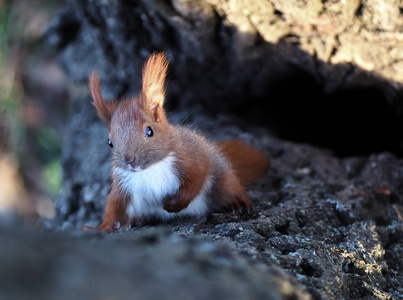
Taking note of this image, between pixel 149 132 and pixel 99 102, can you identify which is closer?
pixel 149 132

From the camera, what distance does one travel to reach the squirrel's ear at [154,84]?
2650 millimetres

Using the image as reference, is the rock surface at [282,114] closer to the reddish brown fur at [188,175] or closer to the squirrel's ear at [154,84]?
the reddish brown fur at [188,175]

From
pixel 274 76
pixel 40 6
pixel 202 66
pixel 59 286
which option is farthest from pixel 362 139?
pixel 40 6

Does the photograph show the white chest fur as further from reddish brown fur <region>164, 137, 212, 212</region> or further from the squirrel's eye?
the squirrel's eye

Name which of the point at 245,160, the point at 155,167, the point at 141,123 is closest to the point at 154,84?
the point at 141,123

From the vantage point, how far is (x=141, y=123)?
258 cm

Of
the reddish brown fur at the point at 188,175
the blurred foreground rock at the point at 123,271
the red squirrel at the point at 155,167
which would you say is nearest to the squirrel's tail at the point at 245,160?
the red squirrel at the point at 155,167

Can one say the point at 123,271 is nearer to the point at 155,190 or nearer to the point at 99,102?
the point at 155,190

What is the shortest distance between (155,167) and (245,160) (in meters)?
0.90

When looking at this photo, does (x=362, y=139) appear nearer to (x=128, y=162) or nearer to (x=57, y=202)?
(x=128, y=162)

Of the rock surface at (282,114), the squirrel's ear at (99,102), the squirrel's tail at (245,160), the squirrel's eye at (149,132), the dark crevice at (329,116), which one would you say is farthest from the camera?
the dark crevice at (329,116)

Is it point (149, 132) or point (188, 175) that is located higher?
point (149, 132)

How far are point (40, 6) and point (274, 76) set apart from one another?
3.04 metres

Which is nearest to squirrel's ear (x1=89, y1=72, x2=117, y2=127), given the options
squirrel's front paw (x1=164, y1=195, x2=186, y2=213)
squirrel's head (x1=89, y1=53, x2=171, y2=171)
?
squirrel's head (x1=89, y1=53, x2=171, y2=171)
